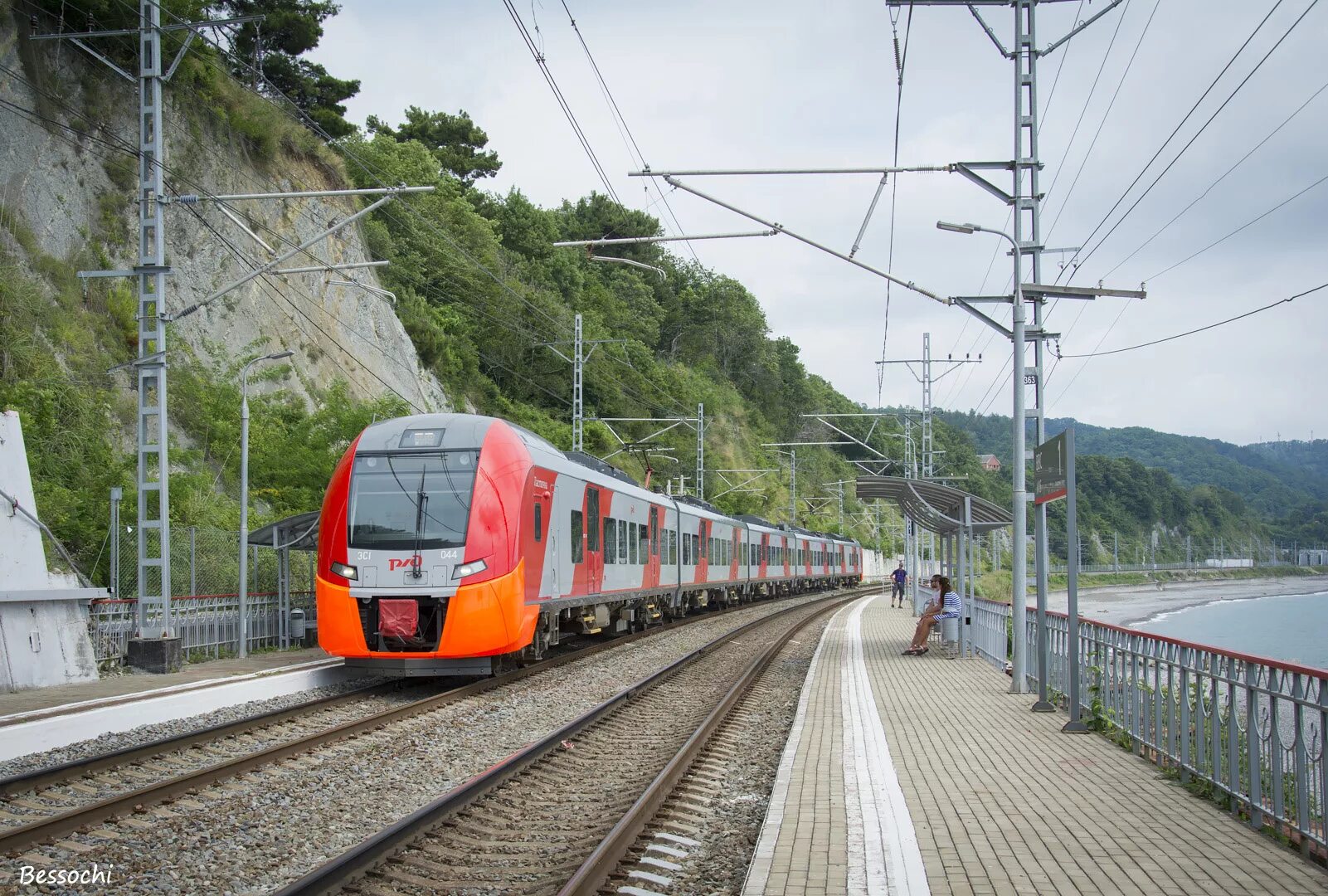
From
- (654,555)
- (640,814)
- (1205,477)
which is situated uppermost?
(1205,477)

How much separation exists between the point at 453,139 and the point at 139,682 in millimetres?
54709

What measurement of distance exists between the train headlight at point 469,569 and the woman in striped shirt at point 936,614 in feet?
27.9

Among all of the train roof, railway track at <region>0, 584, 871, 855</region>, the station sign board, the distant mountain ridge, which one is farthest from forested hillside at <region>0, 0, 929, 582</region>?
the distant mountain ridge

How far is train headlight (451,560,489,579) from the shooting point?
44.2ft

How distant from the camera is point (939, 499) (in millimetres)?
18984

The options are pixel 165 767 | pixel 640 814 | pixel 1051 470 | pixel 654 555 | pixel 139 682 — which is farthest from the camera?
pixel 654 555

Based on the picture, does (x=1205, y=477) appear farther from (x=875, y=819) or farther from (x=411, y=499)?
(x=875, y=819)

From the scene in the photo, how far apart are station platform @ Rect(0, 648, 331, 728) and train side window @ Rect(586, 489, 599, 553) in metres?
4.31

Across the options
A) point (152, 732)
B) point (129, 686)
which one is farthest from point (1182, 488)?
point (152, 732)

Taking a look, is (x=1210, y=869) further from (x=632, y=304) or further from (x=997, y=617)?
(x=632, y=304)

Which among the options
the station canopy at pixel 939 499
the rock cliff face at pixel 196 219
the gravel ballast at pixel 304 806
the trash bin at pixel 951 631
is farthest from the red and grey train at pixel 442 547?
the rock cliff face at pixel 196 219

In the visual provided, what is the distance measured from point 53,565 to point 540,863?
12.7 m

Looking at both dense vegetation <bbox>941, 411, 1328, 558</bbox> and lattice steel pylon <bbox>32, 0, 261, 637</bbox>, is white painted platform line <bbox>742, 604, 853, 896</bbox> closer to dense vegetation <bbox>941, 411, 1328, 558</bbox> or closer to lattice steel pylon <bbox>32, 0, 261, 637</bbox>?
lattice steel pylon <bbox>32, 0, 261, 637</bbox>

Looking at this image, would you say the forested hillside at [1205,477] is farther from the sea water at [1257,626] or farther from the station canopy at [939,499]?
the station canopy at [939,499]
